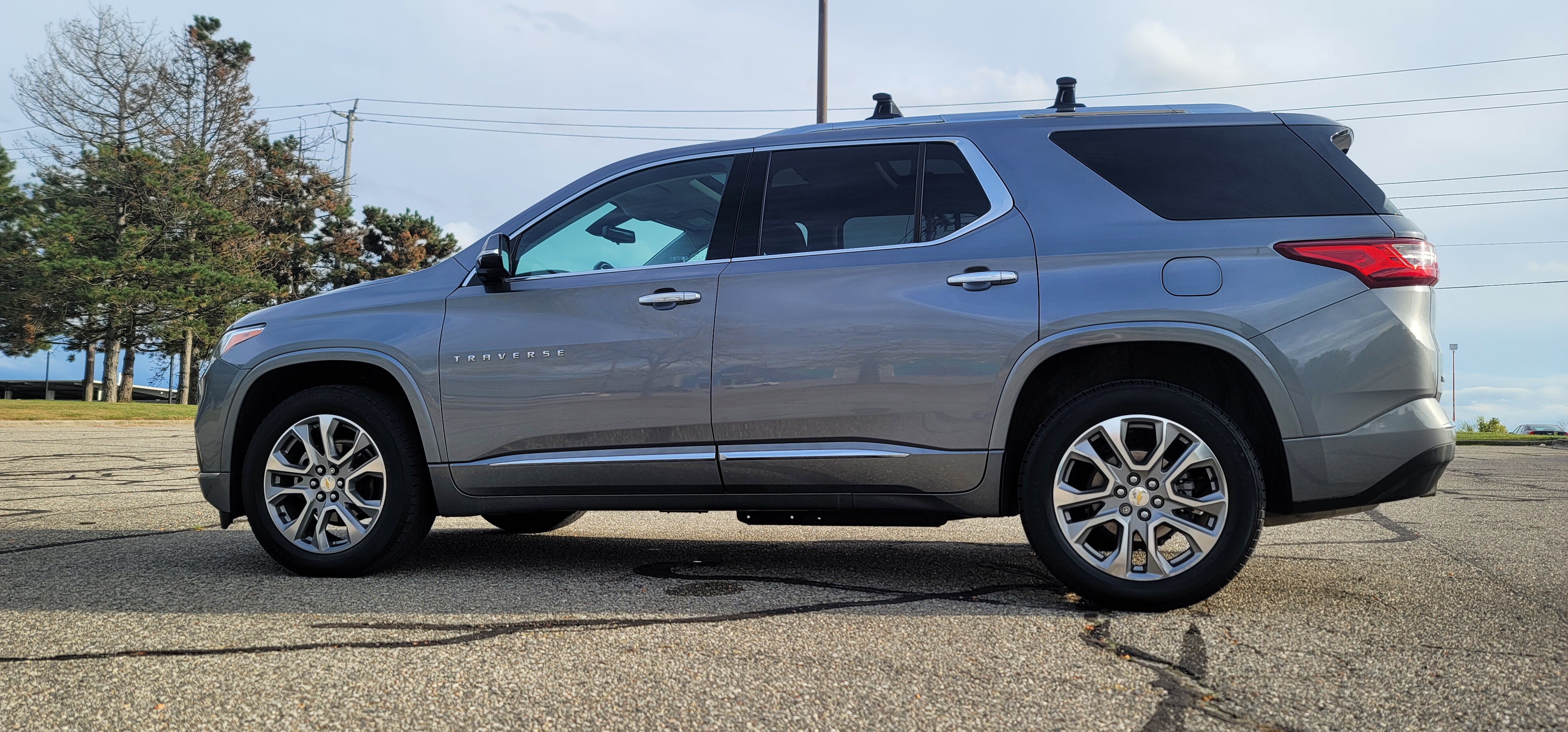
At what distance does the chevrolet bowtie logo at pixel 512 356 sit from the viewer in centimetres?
423

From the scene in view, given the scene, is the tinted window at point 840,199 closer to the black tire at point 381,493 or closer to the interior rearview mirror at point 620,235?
the interior rearview mirror at point 620,235

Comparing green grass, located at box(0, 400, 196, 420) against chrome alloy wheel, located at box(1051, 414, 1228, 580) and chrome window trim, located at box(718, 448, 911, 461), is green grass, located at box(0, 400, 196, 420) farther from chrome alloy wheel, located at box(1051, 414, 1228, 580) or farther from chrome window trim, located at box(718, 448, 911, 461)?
chrome alloy wheel, located at box(1051, 414, 1228, 580)

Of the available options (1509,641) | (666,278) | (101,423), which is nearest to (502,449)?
(666,278)

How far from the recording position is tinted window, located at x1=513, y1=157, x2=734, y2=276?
4398 mm

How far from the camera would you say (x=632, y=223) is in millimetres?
4539

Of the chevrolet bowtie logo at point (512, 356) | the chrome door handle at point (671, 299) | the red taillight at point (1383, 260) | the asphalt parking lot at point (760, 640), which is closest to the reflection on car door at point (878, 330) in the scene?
the chrome door handle at point (671, 299)

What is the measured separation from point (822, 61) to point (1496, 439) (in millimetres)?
22680

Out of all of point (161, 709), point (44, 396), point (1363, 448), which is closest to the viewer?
point (161, 709)

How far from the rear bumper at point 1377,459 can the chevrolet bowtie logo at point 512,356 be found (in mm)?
2770

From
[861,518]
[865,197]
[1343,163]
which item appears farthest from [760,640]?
[1343,163]

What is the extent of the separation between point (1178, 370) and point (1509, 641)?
1300mm

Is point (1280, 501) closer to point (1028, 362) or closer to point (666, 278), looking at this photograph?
point (1028, 362)

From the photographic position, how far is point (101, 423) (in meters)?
21.2

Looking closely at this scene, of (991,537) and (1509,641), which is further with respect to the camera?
(991,537)
